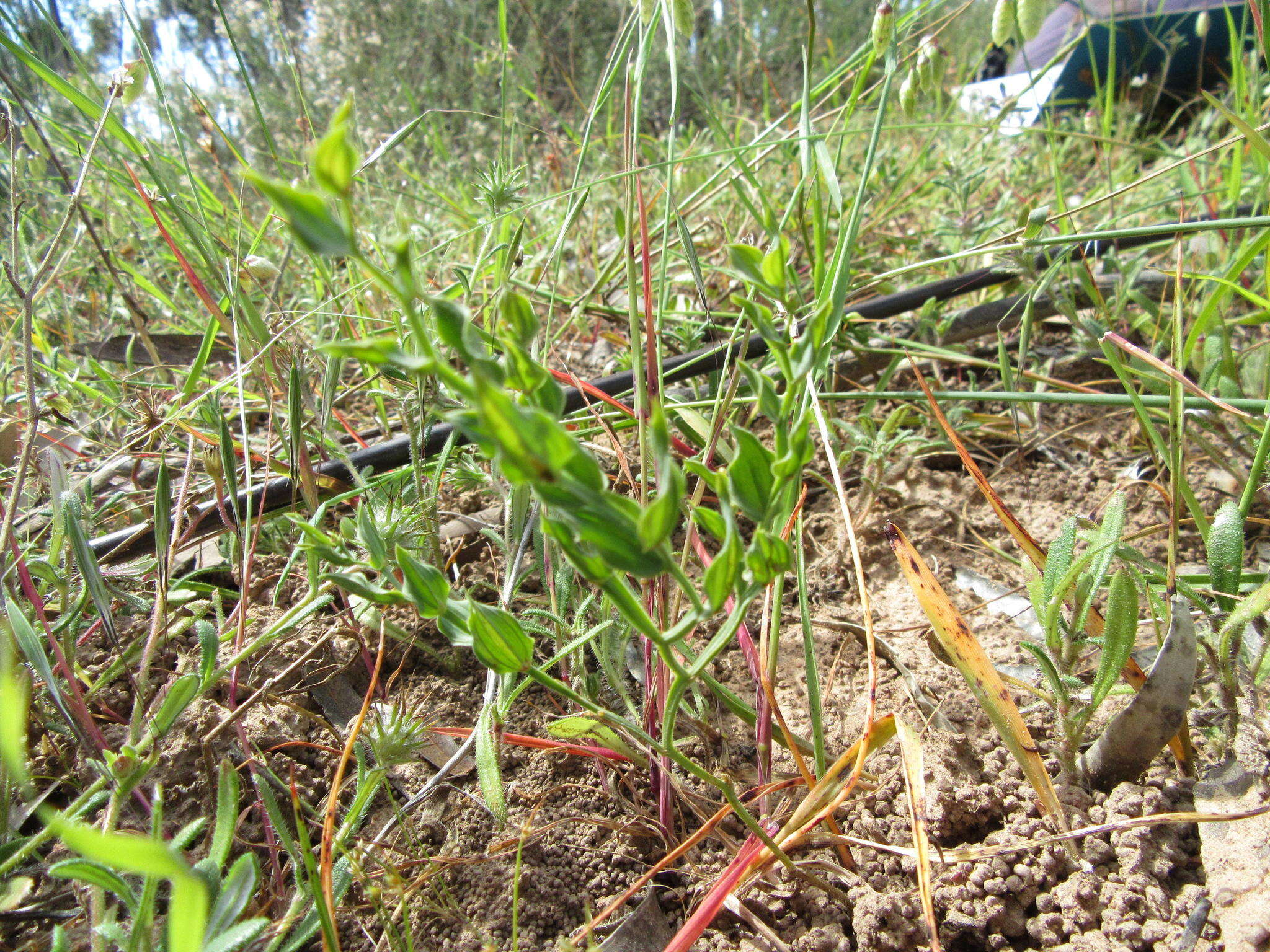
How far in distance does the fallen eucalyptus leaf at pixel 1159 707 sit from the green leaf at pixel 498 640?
21.9 inches

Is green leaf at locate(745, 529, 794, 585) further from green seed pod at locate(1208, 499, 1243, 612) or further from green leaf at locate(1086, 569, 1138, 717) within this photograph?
green seed pod at locate(1208, 499, 1243, 612)

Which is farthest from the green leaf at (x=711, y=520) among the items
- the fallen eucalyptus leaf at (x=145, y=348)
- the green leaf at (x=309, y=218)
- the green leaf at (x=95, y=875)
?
the fallen eucalyptus leaf at (x=145, y=348)

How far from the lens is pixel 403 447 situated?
1.08m

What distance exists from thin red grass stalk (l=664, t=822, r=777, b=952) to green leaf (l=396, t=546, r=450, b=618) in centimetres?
34

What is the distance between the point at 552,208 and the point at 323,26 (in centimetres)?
300

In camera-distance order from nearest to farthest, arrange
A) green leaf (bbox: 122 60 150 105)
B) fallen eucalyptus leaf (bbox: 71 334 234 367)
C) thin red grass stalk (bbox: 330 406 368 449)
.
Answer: green leaf (bbox: 122 60 150 105) < thin red grass stalk (bbox: 330 406 368 449) < fallen eucalyptus leaf (bbox: 71 334 234 367)

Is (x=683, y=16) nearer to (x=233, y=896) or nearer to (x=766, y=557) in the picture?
(x=766, y=557)

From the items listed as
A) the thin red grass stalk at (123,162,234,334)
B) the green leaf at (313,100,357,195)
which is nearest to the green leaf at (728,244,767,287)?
the green leaf at (313,100,357,195)

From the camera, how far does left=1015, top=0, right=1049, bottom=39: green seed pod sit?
102cm

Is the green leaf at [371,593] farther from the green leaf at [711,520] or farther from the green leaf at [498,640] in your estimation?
the green leaf at [711,520]

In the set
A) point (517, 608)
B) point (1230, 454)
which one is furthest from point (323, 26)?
point (1230, 454)

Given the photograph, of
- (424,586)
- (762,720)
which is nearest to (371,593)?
(424,586)

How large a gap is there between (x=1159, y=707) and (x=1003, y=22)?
3.00 feet

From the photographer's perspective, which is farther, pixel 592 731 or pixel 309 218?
pixel 592 731
